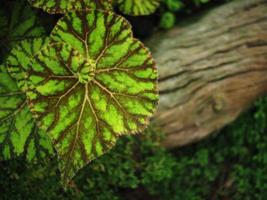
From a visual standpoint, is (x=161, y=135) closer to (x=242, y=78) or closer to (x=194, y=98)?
(x=194, y=98)

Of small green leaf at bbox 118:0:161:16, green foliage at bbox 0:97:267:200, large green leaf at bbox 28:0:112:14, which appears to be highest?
large green leaf at bbox 28:0:112:14

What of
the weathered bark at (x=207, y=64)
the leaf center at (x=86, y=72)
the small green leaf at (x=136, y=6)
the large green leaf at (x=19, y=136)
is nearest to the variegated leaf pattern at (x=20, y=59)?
the large green leaf at (x=19, y=136)

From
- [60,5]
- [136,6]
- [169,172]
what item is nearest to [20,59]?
[60,5]

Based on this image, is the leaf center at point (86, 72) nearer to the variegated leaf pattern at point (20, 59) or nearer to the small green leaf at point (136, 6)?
the variegated leaf pattern at point (20, 59)

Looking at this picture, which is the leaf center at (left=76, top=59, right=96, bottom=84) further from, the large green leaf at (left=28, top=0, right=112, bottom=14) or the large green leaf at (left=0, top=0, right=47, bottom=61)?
the large green leaf at (left=0, top=0, right=47, bottom=61)

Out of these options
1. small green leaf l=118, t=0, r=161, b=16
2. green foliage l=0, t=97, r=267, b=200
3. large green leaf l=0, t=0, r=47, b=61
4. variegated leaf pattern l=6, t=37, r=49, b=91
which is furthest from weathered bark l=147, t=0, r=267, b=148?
→ variegated leaf pattern l=6, t=37, r=49, b=91

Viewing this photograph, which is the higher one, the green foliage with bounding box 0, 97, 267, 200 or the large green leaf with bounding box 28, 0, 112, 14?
the large green leaf with bounding box 28, 0, 112, 14
